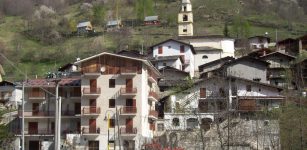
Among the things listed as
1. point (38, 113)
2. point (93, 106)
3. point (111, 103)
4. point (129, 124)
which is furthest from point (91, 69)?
point (38, 113)

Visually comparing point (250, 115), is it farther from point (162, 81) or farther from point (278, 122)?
point (162, 81)

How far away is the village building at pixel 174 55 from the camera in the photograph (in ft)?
285

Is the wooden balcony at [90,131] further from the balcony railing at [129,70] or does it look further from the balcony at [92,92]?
the balcony railing at [129,70]

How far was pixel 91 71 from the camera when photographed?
202ft

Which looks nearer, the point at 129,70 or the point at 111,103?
the point at 111,103

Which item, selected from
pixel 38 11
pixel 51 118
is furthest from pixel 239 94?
pixel 38 11

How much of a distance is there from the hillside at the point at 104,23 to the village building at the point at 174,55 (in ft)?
81.6

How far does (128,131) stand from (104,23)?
9724 cm

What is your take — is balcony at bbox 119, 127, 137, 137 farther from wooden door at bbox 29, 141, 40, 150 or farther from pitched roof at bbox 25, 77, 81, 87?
wooden door at bbox 29, 141, 40, 150

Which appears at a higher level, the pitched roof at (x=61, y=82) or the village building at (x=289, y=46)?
the village building at (x=289, y=46)

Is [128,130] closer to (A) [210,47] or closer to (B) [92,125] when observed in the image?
(B) [92,125]

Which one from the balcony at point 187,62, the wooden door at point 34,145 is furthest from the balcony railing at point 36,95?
the balcony at point 187,62

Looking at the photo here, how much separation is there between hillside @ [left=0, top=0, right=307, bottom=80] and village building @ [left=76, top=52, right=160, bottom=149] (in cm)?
4115

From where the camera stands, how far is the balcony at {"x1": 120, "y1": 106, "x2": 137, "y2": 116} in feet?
196
